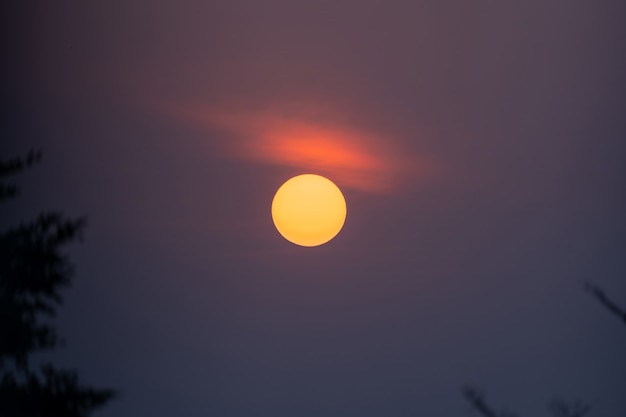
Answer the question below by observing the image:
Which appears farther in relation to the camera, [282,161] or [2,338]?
[282,161]

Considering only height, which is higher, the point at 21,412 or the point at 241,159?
the point at 241,159

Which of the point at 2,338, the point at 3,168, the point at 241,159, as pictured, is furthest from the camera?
the point at 241,159

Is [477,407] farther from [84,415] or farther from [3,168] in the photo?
[3,168]

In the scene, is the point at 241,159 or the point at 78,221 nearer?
the point at 78,221

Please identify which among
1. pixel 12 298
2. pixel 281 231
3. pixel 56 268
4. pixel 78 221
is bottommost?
pixel 12 298

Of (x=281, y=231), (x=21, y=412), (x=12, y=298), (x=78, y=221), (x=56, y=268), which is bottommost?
(x=21, y=412)

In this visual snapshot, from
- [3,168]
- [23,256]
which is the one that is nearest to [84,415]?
[23,256]

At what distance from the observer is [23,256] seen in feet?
19.3

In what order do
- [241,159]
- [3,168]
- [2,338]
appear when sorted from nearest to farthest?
[2,338] < [3,168] < [241,159]

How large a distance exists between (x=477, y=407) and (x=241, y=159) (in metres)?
3.11

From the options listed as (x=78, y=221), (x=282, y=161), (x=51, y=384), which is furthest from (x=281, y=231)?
(x=51, y=384)

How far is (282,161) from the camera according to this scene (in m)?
7.90

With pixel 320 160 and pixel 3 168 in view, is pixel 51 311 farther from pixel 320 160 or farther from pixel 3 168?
pixel 320 160

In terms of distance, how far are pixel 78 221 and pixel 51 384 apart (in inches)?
48.0
